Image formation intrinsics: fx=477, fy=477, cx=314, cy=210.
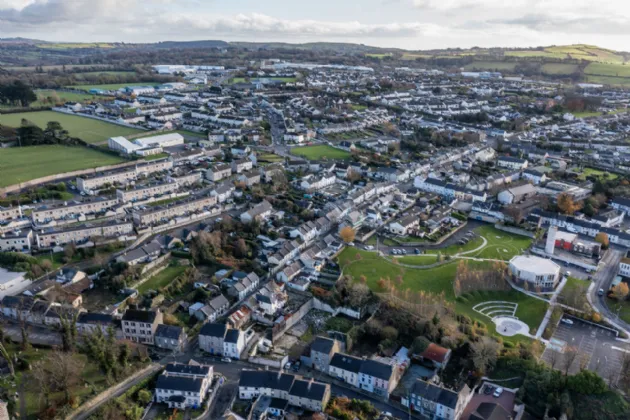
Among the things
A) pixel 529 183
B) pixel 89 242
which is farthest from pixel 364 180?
pixel 89 242

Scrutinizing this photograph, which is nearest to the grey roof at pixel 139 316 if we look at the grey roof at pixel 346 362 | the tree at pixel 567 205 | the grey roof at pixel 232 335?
the grey roof at pixel 232 335

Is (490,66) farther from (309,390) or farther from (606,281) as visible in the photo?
(309,390)

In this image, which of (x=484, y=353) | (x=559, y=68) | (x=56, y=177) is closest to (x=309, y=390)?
(x=484, y=353)

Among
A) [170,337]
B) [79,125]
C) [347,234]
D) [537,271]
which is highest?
[79,125]

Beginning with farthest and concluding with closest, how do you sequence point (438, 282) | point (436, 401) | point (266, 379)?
1. point (438, 282)
2. point (266, 379)
3. point (436, 401)

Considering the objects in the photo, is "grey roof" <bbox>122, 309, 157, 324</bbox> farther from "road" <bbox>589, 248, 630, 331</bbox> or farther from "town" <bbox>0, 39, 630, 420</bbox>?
"road" <bbox>589, 248, 630, 331</bbox>

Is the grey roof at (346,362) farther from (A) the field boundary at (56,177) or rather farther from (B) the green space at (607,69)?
(B) the green space at (607,69)

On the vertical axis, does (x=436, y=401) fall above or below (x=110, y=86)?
below
